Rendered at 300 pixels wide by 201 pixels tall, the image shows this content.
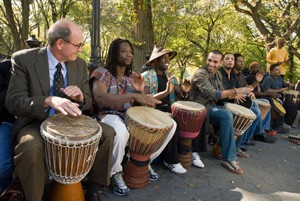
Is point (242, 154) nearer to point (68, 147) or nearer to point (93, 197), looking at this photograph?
point (93, 197)

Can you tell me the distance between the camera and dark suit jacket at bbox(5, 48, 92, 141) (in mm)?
2514

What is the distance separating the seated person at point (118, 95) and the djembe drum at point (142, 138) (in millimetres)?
105

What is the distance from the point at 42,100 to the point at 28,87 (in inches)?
12.3

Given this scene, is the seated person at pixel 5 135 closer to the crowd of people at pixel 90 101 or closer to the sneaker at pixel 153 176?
the crowd of people at pixel 90 101

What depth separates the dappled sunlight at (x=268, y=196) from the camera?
3406 mm

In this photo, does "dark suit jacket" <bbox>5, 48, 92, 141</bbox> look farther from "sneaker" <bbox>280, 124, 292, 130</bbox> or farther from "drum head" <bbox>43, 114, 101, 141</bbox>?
"sneaker" <bbox>280, 124, 292, 130</bbox>

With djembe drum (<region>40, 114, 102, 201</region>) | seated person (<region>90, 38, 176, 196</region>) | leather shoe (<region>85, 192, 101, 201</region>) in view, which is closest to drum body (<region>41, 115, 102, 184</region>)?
djembe drum (<region>40, 114, 102, 201</region>)

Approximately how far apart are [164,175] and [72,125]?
5.77 feet

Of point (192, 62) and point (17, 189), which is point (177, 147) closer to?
point (17, 189)

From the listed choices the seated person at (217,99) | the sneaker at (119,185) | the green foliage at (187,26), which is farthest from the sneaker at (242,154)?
the green foliage at (187,26)

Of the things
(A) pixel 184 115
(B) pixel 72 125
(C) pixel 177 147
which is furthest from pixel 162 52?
(B) pixel 72 125

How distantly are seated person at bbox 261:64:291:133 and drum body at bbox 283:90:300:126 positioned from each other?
0.31 meters

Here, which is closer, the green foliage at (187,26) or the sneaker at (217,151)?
the sneaker at (217,151)

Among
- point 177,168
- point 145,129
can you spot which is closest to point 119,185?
point 145,129
